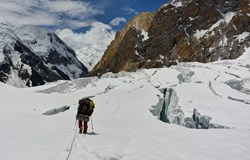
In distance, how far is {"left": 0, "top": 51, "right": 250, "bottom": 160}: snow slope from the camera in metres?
12.9

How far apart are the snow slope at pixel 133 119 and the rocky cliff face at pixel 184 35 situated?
45.8 m

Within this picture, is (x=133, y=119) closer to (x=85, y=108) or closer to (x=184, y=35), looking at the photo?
(x=85, y=108)

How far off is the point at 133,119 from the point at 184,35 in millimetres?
93706

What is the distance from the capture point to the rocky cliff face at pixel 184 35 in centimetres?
9462

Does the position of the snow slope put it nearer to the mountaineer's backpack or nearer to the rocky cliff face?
the mountaineer's backpack

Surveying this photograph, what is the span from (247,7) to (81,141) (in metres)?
91.3

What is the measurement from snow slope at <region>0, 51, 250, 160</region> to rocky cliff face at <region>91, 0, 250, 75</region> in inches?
1802

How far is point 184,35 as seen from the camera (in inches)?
4560

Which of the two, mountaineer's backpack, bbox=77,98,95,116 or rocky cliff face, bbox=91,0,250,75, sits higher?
rocky cliff face, bbox=91,0,250,75

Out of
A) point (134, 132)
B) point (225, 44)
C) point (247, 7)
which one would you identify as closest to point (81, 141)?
point (134, 132)

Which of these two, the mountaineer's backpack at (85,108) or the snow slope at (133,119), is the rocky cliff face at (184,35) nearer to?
the snow slope at (133,119)

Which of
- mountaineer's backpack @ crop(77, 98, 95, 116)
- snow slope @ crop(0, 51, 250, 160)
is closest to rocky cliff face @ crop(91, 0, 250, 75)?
snow slope @ crop(0, 51, 250, 160)

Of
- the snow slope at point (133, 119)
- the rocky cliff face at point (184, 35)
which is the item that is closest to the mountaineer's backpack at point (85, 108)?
the snow slope at point (133, 119)

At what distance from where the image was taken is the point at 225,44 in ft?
308
